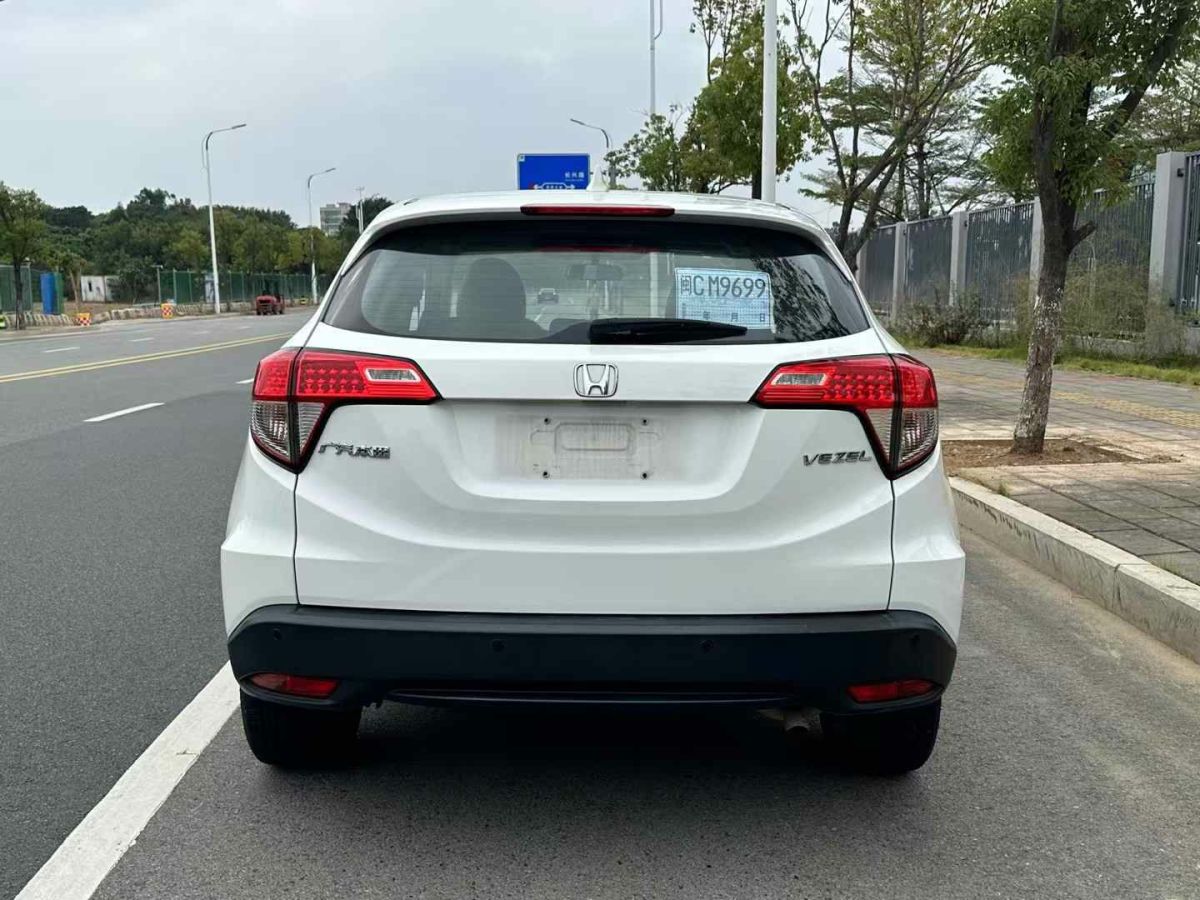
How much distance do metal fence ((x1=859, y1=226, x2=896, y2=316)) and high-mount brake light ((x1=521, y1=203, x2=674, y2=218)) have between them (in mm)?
26095

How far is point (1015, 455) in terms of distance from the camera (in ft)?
28.3

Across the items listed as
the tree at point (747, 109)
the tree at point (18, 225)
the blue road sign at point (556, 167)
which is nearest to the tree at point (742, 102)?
the tree at point (747, 109)

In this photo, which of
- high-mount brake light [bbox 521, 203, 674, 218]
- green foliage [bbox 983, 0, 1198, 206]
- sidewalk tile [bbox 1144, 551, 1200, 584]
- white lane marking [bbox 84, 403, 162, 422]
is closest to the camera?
high-mount brake light [bbox 521, 203, 674, 218]

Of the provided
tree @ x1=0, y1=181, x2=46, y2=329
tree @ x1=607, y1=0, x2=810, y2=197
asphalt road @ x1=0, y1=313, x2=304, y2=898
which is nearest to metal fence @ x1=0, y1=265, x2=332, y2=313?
tree @ x1=0, y1=181, x2=46, y2=329

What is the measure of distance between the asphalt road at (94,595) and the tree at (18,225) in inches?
1311

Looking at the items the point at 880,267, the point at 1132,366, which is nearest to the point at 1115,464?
the point at 1132,366

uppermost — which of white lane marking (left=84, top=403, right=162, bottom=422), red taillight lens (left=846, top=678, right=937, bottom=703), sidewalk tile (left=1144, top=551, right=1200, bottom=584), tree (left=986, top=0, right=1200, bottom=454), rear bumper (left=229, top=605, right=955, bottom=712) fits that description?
tree (left=986, top=0, right=1200, bottom=454)

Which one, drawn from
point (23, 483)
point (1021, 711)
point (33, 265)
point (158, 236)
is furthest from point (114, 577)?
point (158, 236)

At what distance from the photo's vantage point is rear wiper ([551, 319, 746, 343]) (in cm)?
293

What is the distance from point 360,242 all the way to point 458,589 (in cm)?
104

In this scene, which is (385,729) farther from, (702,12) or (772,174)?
(702,12)

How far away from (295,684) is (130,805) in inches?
28.3

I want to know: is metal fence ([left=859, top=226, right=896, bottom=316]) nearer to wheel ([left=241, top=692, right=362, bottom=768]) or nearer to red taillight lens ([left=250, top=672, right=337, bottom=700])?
wheel ([left=241, top=692, right=362, bottom=768])

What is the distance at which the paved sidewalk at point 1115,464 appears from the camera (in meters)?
5.98
